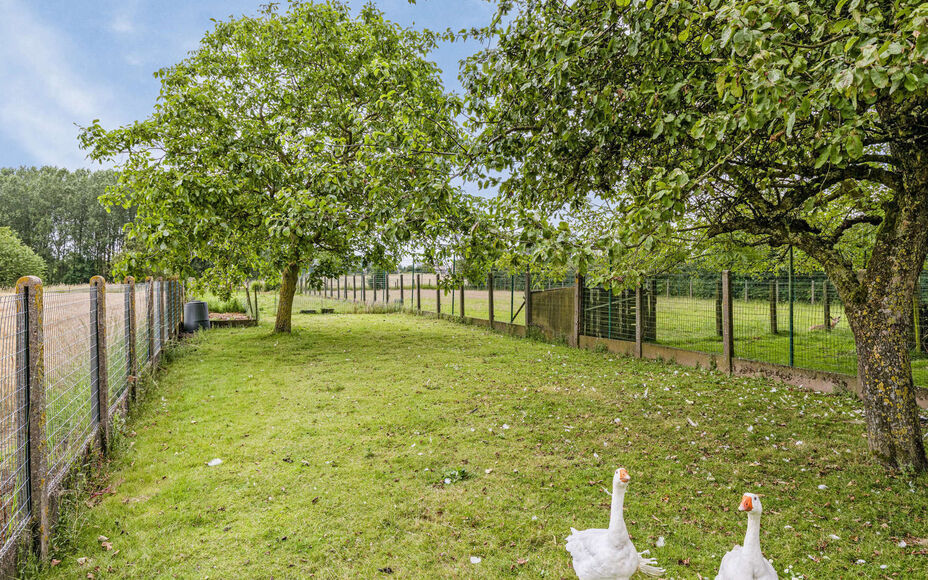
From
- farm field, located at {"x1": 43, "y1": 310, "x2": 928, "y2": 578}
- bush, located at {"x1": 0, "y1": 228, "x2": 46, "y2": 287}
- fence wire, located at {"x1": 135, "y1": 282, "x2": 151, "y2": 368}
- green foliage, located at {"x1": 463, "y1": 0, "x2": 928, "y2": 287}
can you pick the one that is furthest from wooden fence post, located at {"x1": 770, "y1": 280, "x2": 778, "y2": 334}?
bush, located at {"x1": 0, "y1": 228, "x2": 46, "y2": 287}

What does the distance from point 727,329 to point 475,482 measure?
6.71 m

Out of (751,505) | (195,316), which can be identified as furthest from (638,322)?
(195,316)

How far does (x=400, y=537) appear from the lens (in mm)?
3344

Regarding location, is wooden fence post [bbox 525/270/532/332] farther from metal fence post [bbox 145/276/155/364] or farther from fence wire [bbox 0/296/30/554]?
fence wire [bbox 0/296/30/554]

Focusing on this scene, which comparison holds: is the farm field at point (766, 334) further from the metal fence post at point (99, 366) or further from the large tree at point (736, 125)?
the metal fence post at point (99, 366)

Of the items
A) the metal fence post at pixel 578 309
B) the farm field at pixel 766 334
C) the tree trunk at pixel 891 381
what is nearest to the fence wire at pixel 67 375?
the farm field at pixel 766 334

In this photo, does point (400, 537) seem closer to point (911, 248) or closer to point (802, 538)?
point (802, 538)

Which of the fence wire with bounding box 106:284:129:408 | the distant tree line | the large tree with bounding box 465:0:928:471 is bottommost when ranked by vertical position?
the fence wire with bounding box 106:284:129:408

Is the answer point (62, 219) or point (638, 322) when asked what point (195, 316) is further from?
point (62, 219)

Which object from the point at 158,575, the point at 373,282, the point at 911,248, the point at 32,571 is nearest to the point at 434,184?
the point at 158,575

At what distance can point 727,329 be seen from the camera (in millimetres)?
8820

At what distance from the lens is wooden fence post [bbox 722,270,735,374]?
344 inches

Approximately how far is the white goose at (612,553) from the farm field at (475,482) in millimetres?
366

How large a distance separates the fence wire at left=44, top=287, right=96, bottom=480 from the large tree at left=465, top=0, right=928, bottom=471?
4187mm
